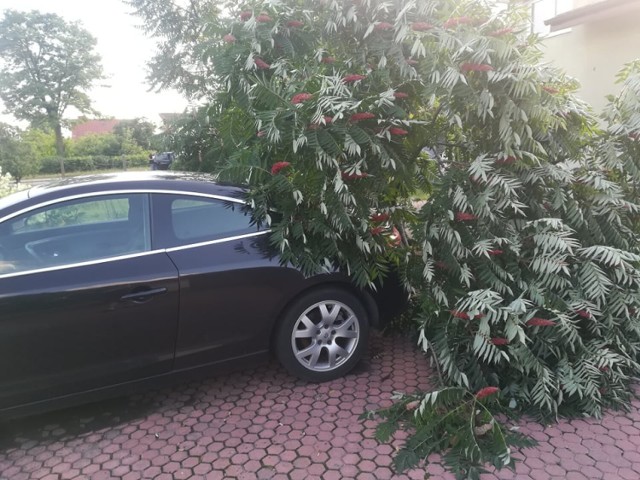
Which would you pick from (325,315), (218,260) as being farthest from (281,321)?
(218,260)

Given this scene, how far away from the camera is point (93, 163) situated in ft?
123

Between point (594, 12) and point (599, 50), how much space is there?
776mm

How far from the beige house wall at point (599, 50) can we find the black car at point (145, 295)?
5.45 meters

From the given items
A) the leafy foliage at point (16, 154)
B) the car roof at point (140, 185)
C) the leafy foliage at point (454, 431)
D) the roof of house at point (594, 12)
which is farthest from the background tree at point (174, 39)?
the leafy foliage at point (16, 154)

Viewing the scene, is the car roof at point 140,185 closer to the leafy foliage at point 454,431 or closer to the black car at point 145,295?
the black car at point 145,295

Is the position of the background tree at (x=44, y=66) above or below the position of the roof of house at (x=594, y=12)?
above

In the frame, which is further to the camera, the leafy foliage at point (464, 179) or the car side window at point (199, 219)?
the car side window at point (199, 219)

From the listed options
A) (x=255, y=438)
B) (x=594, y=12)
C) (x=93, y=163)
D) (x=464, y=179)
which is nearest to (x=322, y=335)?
(x=255, y=438)

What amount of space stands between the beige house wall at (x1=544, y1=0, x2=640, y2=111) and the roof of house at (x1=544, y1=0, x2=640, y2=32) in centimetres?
18

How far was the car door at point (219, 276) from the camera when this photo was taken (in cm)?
298

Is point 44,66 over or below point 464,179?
over

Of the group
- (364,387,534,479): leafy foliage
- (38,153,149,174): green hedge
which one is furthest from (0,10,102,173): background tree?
(364,387,534,479): leafy foliage

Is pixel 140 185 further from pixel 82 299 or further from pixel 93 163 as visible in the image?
pixel 93 163

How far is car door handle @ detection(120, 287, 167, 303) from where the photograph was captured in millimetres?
2783
